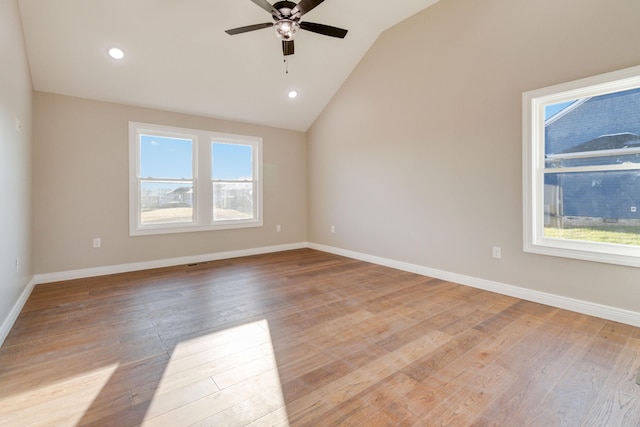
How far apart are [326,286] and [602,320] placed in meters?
2.59

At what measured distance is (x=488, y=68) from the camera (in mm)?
3254

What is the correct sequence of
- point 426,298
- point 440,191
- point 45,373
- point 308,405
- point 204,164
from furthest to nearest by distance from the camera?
point 204,164 < point 440,191 < point 426,298 < point 45,373 < point 308,405

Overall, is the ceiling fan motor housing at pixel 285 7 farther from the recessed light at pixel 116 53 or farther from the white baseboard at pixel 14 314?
the white baseboard at pixel 14 314

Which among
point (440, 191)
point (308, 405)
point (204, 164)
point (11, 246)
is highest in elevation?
point (204, 164)

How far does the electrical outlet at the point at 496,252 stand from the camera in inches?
129

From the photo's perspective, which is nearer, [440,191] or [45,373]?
[45,373]

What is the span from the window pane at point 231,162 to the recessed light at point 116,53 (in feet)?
5.90

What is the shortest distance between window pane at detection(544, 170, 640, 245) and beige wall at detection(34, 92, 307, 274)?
4752 mm

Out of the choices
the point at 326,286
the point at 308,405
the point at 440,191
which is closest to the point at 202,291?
the point at 326,286

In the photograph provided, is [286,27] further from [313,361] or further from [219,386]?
[219,386]

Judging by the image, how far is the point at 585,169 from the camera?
278 centimetres

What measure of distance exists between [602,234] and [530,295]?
2.76ft

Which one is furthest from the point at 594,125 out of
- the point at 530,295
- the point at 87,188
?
the point at 87,188

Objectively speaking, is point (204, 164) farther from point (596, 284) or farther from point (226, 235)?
point (596, 284)
